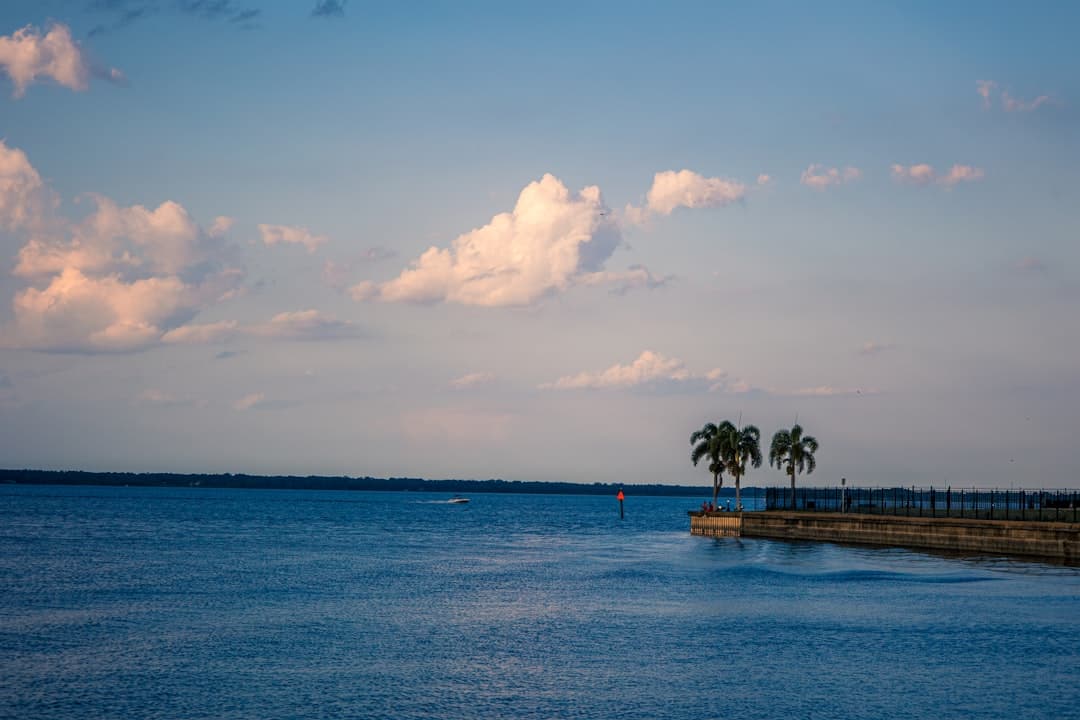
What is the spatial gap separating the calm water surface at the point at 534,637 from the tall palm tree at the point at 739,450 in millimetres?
37392

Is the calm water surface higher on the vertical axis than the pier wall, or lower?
lower

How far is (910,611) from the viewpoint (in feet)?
196

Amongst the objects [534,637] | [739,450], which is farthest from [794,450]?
[534,637]

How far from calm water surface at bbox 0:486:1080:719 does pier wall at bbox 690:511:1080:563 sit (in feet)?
9.29

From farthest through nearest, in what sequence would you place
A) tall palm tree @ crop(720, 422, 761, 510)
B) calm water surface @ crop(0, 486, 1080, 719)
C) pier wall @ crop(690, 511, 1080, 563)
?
tall palm tree @ crop(720, 422, 761, 510) < pier wall @ crop(690, 511, 1080, 563) < calm water surface @ crop(0, 486, 1080, 719)

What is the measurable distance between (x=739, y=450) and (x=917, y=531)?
1453 inches

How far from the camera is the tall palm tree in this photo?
434ft

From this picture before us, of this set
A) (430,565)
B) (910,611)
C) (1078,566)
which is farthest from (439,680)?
(1078,566)

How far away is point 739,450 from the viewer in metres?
132

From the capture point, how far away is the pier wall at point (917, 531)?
8206 centimetres

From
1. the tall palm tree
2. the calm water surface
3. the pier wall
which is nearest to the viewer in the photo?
the calm water surface

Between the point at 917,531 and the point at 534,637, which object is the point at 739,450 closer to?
the point at 917,531

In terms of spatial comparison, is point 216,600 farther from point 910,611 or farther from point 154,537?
point 154,537

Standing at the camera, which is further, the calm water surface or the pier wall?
the pier wall
